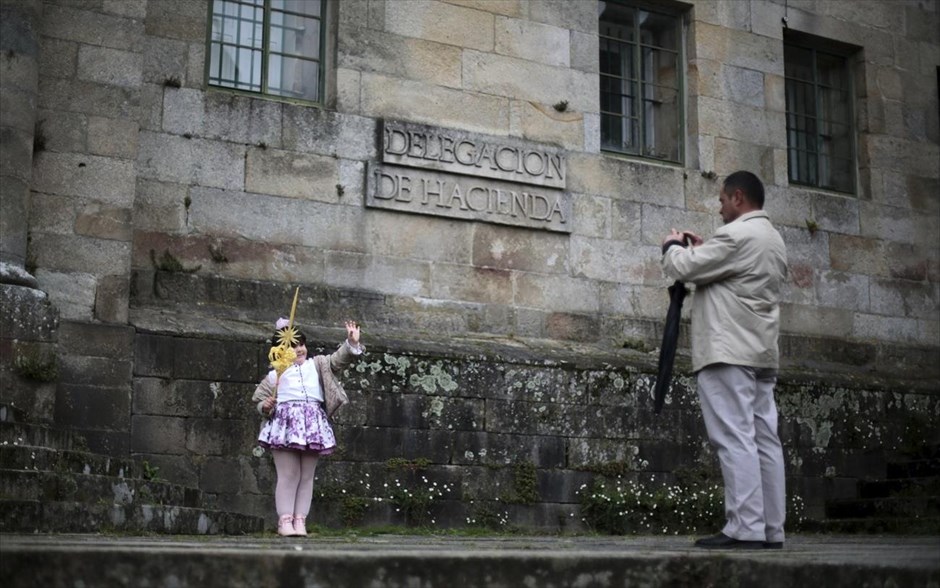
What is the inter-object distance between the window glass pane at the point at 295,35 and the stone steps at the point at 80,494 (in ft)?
14.3

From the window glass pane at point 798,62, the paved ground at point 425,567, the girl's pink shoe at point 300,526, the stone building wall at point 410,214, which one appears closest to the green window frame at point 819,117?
the window glass pane at point 798,62

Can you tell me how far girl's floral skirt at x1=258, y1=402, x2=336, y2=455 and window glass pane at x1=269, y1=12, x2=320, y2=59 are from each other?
454 centimetres

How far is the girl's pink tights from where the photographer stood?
29.6 feet

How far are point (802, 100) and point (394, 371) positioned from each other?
254 inches

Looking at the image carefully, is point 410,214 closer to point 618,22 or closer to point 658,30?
point 618,22

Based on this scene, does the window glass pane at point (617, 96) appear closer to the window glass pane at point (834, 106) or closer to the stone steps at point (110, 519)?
the window glass pane at point (834, 106)

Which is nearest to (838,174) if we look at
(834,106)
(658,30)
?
(834,106)

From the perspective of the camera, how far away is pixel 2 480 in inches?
321

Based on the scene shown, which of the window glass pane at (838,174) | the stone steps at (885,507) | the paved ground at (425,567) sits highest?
the window glass pane at (838,174)

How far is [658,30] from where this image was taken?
14.5 meters

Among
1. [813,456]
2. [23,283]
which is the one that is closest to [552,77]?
[813,456]

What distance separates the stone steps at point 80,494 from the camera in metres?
7.81

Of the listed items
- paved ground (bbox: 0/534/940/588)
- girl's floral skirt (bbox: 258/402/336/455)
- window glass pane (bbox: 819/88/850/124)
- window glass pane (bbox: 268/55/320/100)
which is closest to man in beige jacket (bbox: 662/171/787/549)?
paved ground (bbox: 0/534/940/588)

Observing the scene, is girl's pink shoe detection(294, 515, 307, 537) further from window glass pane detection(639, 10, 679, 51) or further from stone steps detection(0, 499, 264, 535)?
window glass pane detection(639, 10, 679, 51)
